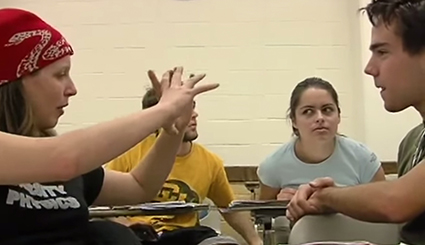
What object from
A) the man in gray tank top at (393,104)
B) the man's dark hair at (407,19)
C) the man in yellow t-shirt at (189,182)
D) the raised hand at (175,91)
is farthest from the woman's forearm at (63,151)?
the man in yellow t-shirt at (189,182)

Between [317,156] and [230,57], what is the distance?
1.23m

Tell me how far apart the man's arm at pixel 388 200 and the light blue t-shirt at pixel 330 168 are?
113 centimetres

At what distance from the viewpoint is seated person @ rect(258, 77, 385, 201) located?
7.86ft

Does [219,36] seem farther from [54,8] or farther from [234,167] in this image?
[54,8]

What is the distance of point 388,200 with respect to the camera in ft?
3.79

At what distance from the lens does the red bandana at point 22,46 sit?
1.29 m

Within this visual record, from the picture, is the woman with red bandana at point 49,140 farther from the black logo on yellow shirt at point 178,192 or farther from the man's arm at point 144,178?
the black logo on yellow shirt at point 178,192

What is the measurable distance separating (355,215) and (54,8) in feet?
9.22

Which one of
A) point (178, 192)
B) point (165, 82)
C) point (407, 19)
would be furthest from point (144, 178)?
point (178, 192)

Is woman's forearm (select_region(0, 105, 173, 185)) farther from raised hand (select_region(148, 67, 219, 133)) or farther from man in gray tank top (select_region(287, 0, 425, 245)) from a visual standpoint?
man in gray tank top (select_region(287, 0, 425, 245))

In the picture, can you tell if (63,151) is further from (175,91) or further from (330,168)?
(330,168)

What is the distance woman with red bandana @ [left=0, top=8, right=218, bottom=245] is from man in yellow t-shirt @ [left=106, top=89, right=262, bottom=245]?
38.6 inches

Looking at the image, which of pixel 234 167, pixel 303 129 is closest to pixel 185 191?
pixel 303 129

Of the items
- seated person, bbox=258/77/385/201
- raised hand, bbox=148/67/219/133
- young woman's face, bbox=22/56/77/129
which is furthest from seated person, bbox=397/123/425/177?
young woman's face, bbox=22/56/77/129
